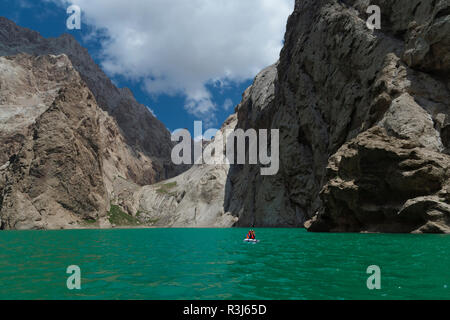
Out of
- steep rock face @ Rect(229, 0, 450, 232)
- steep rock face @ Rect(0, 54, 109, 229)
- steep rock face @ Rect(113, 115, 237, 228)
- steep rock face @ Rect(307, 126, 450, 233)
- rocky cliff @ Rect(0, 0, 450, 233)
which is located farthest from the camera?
steep rock face @ Rect(113, 115, 237, 228)

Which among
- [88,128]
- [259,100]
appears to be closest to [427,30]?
[259,100]

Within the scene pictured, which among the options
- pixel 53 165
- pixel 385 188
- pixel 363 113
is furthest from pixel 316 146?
pixel 53 165

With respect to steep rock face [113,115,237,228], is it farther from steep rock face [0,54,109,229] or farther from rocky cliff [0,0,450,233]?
steep rock face [0,54,109,229]

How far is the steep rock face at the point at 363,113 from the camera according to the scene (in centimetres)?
3900

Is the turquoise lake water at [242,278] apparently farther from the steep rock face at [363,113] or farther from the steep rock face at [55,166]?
the steep rock face at [55,166]

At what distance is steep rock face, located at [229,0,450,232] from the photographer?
39.0m

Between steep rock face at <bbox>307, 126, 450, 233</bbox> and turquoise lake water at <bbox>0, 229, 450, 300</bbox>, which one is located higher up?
steep rock face at <bbox>307, 126, 450, 233</bbox>

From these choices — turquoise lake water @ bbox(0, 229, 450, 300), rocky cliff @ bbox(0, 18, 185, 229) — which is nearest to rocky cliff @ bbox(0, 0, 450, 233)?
rocky cliff @ bbox(0, 18, 185, 229)

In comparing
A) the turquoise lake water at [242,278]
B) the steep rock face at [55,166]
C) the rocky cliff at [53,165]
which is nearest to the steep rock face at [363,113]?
the turquoise lake water at [242,278]

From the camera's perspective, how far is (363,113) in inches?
2138

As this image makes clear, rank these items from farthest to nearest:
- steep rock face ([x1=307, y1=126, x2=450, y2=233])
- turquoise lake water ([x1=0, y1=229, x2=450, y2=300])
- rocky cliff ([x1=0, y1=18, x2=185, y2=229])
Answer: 1. rocky cliff ([x1=0, y1=18, x2=185, y2=229])
2. steep rock face ([x1=307, y1=126, x2=450, y2=233])
3. turquoise lake water ([x1=0, y1=229, x2=450, y2=300])

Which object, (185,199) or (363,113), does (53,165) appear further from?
(363,113)
